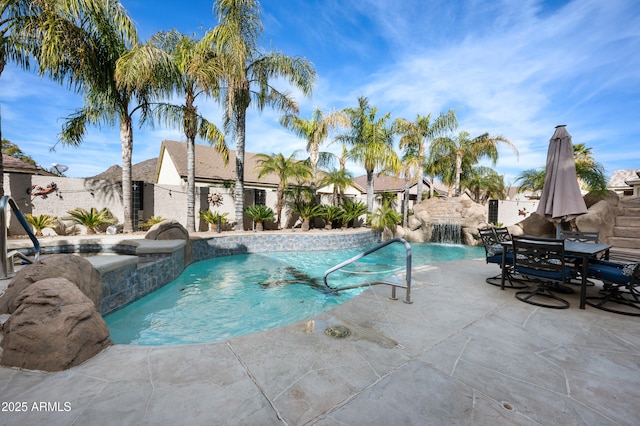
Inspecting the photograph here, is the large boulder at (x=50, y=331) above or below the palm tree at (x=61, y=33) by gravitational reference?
below

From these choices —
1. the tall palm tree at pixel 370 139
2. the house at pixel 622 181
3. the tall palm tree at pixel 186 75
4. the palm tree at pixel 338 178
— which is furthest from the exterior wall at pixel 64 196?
the house at pixel 622 181

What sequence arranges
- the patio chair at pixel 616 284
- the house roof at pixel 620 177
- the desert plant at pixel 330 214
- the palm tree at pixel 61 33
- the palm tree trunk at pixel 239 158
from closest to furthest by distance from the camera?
the patio chair at pixel 616 284 → the palm tree at pixel 61 33 → the palm tree trunk at pixel 239 158 → the desert plant at pixel 330 214 → the house roof at pixel 620 177

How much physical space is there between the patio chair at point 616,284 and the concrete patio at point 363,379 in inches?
25.9

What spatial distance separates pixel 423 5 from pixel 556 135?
22.7ft

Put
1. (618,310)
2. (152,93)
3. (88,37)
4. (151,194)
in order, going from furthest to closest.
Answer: (151,194)
(152,93)
(88,37)
(618,310)

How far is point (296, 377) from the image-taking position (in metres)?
2.13

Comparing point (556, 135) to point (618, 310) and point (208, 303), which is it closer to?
point (618, 310)

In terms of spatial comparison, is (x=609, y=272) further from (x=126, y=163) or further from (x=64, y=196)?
(x=64, y=196)

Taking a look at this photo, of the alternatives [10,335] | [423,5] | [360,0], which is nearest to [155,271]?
[10,335]

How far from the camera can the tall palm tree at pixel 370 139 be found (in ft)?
51.4

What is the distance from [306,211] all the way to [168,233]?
24.9ft

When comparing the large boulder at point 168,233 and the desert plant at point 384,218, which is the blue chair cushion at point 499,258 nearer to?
the large boulder at point 168,233

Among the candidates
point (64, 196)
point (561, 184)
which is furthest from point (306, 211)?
point (561, 184)

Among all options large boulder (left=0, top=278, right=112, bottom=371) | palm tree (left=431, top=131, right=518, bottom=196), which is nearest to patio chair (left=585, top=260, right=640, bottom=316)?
large boulder (left=0, top=278, right=112, bottom=371)
